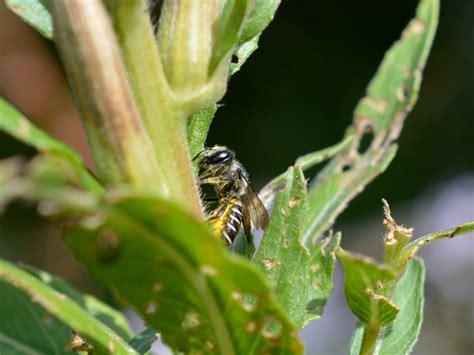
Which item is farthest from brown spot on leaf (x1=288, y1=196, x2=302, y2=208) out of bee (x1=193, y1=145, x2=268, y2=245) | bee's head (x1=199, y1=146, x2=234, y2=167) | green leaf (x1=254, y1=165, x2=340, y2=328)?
bee's head (x1=199, y1=146, x2=234, y2=167)

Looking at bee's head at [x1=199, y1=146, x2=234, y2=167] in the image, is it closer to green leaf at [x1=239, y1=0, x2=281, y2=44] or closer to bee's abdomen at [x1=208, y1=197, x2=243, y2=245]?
bee's abdomen at [x1=208, y1=197, x2=243, y2=245]

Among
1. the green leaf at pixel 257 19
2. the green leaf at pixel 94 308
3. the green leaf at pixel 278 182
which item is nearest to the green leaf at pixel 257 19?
the green leaf at pixel 257 19

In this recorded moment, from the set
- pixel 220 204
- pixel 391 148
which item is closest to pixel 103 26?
pixel 220 204

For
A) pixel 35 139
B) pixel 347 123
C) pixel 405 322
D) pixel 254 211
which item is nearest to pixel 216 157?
pixel 254 211

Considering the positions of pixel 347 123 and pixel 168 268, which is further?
pixel 347 123

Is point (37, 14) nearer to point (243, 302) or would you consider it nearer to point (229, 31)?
point (229, 31)

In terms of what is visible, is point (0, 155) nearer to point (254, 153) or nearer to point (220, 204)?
point (254, 153)

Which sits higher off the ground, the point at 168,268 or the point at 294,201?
the point at 294,201
